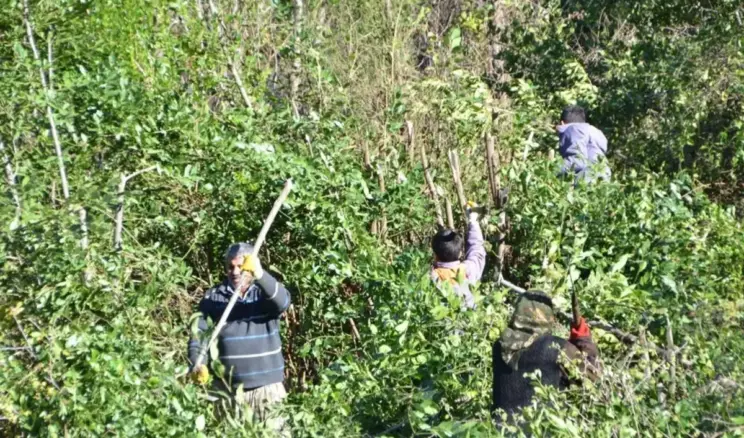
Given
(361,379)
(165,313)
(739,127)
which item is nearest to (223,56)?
(165,313)

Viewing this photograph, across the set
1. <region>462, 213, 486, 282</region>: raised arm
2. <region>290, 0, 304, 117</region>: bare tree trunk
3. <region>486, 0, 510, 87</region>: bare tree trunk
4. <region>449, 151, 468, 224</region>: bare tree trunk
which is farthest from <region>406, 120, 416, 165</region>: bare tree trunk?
<region>486, 0, 510, 87</region>: bare tree trunk

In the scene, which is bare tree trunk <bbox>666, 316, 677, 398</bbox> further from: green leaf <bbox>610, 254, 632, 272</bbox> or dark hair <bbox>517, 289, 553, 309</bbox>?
green leaf <bbox>610, 254, 632, 272</bbox>

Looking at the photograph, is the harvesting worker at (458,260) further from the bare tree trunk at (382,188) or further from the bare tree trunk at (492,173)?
the bare tree trunk at (382,188)

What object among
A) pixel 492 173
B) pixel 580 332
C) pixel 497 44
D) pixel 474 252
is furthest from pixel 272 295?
pixel 497 44

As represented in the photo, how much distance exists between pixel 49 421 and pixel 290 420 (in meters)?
1.03

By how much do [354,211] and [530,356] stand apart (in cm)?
235

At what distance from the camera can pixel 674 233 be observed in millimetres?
5621

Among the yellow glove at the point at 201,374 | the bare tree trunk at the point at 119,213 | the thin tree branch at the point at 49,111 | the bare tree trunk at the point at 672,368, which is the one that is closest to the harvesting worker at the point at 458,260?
the yellow glove at the point at 201,374

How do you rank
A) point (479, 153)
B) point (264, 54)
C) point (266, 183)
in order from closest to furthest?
point (266, 183), point (479, 153), point (264, 54)

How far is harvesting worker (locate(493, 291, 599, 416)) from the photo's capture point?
159 inches

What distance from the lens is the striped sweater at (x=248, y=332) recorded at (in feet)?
17.8

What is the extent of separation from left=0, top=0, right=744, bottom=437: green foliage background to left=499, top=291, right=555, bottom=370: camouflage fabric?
0.82 feet

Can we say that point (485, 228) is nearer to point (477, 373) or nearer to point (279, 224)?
point (279, 224)

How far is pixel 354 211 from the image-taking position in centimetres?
625
